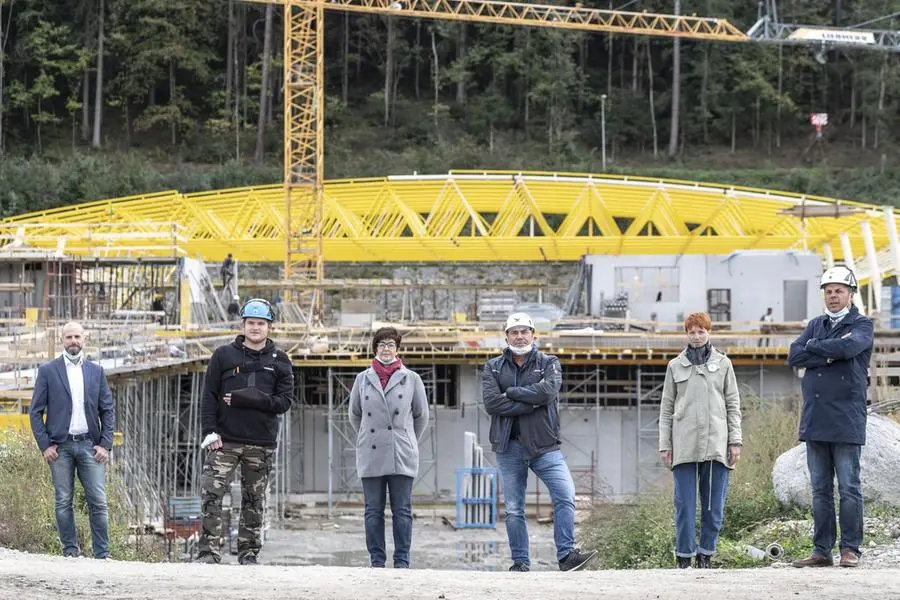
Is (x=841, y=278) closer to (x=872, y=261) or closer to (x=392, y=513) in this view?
(x=392, y=513)

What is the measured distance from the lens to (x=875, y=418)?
45.4ft

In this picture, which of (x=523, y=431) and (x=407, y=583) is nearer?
(x=407, y=583)

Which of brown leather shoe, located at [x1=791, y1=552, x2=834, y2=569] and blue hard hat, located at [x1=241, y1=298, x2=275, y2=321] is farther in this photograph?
blue hard hat, located at [x1=241, y1=298, x2=275, y2=321]

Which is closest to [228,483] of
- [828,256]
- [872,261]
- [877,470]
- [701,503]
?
[701,503]

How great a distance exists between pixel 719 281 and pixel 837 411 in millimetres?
30405

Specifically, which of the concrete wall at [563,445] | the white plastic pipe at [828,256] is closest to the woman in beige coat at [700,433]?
the concrete wall at [563,445]

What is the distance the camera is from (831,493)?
10375 mm

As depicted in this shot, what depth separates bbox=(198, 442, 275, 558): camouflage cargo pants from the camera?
1122 centimetres

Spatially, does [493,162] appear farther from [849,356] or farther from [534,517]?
[849,356]

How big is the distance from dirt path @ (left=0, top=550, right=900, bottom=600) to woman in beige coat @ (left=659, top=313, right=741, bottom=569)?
3.16ft

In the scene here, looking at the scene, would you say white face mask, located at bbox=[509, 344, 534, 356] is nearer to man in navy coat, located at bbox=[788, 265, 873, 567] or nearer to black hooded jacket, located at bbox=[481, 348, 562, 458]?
black hooded jacket, located at bbox=[481, 348, 562, 458]

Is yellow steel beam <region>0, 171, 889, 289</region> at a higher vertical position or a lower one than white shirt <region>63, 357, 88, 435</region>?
higher

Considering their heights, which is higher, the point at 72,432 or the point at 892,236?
the point at 892,236

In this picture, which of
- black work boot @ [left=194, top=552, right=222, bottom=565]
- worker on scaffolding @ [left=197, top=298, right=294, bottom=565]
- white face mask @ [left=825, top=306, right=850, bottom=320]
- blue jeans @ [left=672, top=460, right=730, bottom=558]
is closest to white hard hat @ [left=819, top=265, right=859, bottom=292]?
white face mask @ [left=825, top=306, right=850, bottom=320]
